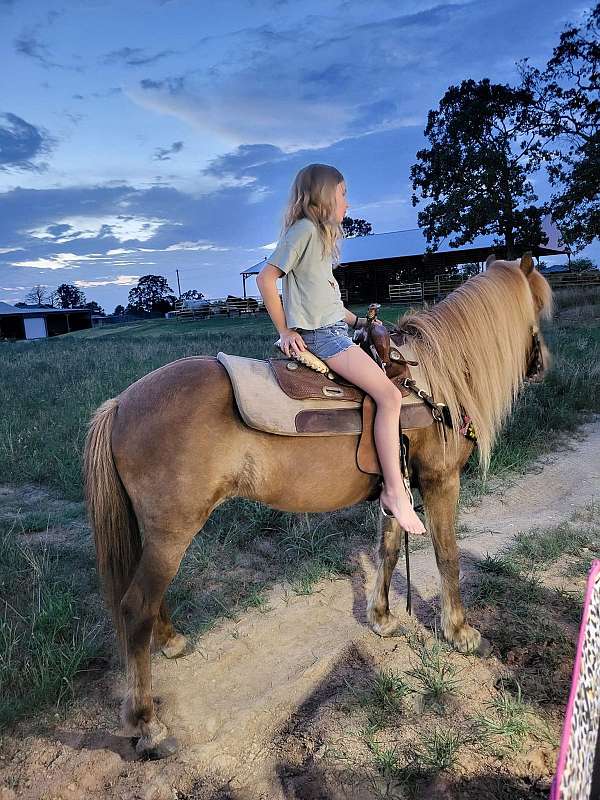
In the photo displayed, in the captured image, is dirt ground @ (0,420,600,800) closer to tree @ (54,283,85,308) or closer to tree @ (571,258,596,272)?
tree @ (571,258,596,272)

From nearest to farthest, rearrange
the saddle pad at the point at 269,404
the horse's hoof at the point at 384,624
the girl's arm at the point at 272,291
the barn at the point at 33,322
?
1. the saddle pad at the point at 269,404
2. the girl's arm at the point at 272,291
3. the horse's hoof at the point at 384,624
4. the barn at the point at 33,322

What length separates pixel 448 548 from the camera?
3.07 meters

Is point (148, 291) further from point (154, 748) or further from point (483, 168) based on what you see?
point (154, 748)

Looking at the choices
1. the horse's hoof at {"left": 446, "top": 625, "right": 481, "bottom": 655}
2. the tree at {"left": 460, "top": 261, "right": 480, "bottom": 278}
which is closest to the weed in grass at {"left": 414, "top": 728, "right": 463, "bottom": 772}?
the horse's hoof at {"left": 446, "top": 625, "right": 481, "bottom": 655}

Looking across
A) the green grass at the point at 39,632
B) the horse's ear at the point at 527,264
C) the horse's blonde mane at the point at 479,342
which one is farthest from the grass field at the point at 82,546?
the horse's ear at the point at 527,264

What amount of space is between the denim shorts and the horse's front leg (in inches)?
36.9

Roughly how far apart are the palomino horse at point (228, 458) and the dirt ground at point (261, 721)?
185 mm

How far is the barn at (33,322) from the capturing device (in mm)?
53250

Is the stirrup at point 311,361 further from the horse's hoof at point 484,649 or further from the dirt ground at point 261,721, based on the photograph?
the horse's hoof at point 484,649

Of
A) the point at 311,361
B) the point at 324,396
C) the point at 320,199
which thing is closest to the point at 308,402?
the point at 324,396

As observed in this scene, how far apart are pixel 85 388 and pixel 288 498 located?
326 inches

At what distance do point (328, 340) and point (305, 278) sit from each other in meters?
0.34

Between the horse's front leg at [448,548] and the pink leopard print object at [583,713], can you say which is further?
the horse's front leg at [448,548]

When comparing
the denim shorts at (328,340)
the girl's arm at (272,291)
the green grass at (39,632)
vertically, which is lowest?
the green grass at (39,632)
